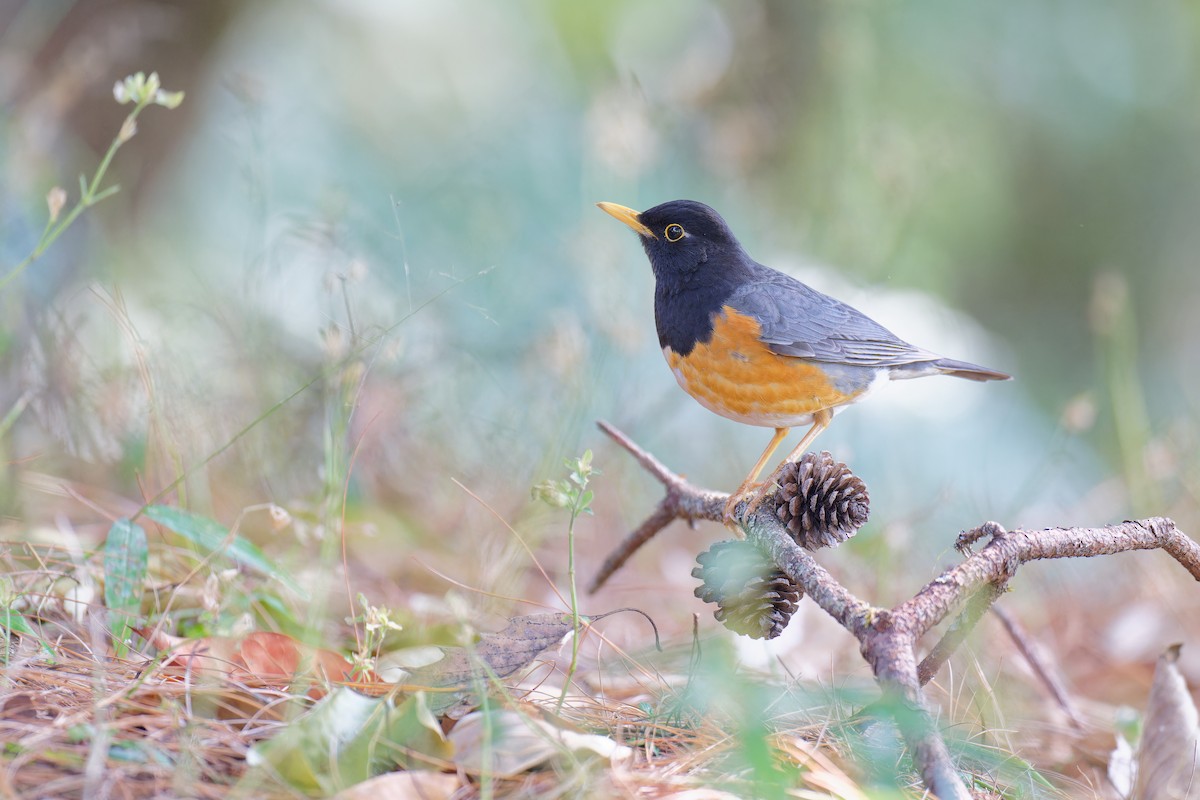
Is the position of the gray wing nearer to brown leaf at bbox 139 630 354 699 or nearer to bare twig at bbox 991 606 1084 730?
bare twig at bbox 991 606 1084 730

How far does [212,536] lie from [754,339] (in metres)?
1.43

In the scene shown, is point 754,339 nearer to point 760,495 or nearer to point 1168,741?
point 760,495

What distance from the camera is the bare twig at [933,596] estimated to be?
4.46 ft

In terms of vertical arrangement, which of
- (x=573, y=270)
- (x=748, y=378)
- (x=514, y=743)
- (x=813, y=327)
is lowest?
(x=514, y=743)

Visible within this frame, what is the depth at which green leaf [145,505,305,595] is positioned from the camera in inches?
85.9

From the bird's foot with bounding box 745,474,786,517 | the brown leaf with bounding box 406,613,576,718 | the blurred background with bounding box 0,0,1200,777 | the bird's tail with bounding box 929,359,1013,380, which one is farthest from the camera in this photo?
the blurred background with bounding box 0,0,1200,777

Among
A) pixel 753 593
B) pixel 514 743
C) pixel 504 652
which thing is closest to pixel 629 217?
pixel 753 593

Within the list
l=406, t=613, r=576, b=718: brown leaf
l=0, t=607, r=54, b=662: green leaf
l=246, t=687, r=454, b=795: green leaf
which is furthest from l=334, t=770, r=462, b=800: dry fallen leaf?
l=0, t=607, r=54, b=662: green leaf

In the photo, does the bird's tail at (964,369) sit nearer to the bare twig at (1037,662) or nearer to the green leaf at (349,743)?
the bare twig at (1037,662)

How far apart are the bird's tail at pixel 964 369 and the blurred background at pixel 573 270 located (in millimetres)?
286

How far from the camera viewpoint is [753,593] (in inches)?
77.7

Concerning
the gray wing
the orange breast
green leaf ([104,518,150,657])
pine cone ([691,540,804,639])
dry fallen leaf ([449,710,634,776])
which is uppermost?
the gray wing

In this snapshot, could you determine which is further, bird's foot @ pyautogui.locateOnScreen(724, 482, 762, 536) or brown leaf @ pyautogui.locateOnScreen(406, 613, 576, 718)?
bird's foot @ pyautogui.locateOnScreen(724, 482, 762, 536)

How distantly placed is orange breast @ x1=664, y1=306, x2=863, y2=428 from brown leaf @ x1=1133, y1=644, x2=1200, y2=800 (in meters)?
1.06
